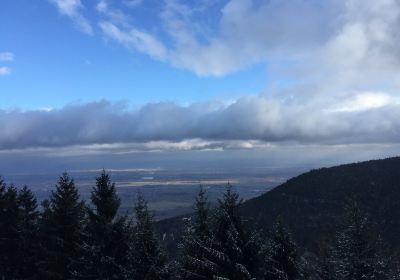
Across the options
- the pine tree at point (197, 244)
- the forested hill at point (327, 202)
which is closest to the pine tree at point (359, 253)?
the pine tree at point (197, 244)

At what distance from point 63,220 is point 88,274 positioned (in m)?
4.66

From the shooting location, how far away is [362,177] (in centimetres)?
17975

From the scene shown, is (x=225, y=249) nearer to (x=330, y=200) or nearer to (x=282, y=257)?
(x=282, y=257)

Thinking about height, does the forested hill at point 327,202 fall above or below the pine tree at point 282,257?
below

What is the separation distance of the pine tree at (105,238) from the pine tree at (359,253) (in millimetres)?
13641

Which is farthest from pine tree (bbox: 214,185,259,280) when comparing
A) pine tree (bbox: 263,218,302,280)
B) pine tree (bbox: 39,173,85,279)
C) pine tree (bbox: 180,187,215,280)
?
pine tree (bbox: 39,173,85,279)

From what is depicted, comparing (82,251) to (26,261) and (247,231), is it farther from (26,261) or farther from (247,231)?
(247,231)

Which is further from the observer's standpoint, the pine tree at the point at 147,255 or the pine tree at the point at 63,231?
the pine tree at the point at 63,231

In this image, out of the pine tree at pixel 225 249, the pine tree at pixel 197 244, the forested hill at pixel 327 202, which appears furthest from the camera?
the forested hill at pixel 327 202

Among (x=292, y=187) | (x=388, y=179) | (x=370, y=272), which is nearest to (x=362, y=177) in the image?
(x=388, y=179)

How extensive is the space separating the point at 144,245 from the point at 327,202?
515ft

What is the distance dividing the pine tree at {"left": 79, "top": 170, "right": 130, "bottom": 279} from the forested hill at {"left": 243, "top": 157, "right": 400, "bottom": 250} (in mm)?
104514

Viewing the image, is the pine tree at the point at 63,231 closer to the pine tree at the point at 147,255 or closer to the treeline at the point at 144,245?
the treeline at the point at 144,245

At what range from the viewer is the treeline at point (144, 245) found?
69.4 ft
